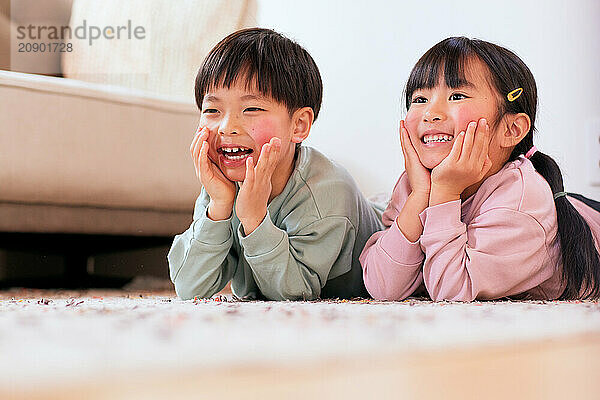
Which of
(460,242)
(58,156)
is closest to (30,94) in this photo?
(58,156)

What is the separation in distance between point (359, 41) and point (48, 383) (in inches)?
65.6

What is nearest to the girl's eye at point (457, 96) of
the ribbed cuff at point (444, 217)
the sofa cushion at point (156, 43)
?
the ribbed cuff at point (444, 217)

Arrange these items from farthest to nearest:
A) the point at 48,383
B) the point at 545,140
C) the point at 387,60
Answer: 1. the point at 387,60
2. the point at 545,140
3. the point at 48,383

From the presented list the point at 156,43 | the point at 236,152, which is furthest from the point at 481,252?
the point at 156,43

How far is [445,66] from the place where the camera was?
824 millimetres

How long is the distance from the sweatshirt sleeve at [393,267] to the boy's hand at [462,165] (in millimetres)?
62

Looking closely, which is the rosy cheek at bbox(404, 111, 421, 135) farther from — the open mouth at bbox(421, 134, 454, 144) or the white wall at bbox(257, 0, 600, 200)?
the white wall at bbox(257, 0, 600, 200)

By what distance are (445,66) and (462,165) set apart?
14cm

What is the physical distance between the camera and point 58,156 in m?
1.11

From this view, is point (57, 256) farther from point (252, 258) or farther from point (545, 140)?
point (545, 140)

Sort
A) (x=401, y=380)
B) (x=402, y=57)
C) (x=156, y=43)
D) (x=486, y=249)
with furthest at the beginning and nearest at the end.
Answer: (x=402, y=57) → (x=156, y=43) → (x=486, y=249) → (x=401, y=380)

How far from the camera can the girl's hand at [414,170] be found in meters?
0.80

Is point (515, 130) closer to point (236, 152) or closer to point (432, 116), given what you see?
point (432, 116)

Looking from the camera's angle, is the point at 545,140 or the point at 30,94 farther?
the point at 545,140
